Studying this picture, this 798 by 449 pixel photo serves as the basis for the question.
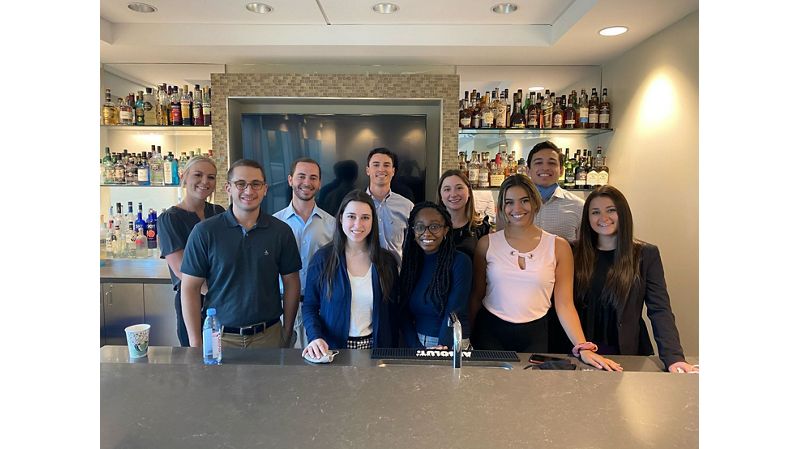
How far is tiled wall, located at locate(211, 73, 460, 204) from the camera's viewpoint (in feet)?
11.4

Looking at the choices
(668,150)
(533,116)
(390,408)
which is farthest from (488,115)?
(390,408)

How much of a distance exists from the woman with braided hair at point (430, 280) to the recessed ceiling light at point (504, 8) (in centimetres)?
148

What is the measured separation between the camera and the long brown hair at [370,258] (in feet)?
5.92

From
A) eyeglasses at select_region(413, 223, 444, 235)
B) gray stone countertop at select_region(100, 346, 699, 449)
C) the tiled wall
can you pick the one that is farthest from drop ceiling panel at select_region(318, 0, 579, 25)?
gray stone countertop at select_region(100, 346, 699, 449)

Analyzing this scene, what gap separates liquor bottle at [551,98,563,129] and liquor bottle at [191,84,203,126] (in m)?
2.64

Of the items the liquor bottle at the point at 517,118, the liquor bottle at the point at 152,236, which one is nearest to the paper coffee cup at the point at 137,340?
the liquor bottle at the point at 152,236

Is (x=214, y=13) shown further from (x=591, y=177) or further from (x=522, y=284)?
(x=591, y=177)

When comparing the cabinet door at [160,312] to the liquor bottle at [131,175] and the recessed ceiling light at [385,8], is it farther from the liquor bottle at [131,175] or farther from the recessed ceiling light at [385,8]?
the recessed ceiling light at [385,8]

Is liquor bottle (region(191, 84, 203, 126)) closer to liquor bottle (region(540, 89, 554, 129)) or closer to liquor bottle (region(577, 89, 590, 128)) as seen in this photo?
liquor bottle (region(540, 89, 554, 129))

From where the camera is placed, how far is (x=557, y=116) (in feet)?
11.7
